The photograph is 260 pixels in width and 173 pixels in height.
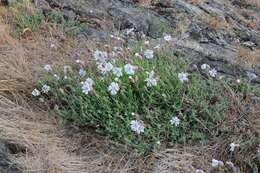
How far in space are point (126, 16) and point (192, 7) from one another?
103 centimetres

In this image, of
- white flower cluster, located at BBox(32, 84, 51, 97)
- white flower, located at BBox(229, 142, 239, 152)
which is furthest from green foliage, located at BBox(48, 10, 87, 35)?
white flower, located at BBox(229, 142, 239, 152)

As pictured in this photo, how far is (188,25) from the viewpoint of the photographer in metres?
5.49

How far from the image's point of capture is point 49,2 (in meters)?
5.74

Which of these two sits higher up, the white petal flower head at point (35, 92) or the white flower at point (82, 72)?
the white flower at point (82, 72)

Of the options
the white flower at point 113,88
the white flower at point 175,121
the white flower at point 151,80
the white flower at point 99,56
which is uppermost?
the white flower at point 151,80

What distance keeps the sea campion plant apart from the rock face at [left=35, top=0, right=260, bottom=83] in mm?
692

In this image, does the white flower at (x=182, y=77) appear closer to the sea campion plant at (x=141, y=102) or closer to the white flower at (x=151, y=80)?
the sea campion plant at (x=141, y=102)

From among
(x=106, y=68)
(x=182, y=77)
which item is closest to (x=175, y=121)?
(x=182, y=77)

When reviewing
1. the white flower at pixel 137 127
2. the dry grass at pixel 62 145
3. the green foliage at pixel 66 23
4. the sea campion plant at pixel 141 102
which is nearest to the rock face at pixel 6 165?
the dry grass at pixel 62 145

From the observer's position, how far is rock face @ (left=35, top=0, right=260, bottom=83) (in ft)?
15.3

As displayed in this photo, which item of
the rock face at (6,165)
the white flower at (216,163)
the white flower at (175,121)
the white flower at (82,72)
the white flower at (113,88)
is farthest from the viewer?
the white flower at (82,72)

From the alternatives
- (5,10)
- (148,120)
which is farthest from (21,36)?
(148,120)

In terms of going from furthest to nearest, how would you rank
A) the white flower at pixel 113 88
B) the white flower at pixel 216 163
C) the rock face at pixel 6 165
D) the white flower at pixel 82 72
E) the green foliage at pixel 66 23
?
the green foliage at pixel 66 23
the white flower at pixel 82 72
the white flower at pixel 113 88
the rock face at pixel 6 165
the white flower at pixel 216 163

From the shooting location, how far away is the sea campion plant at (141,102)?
11.7 feet
